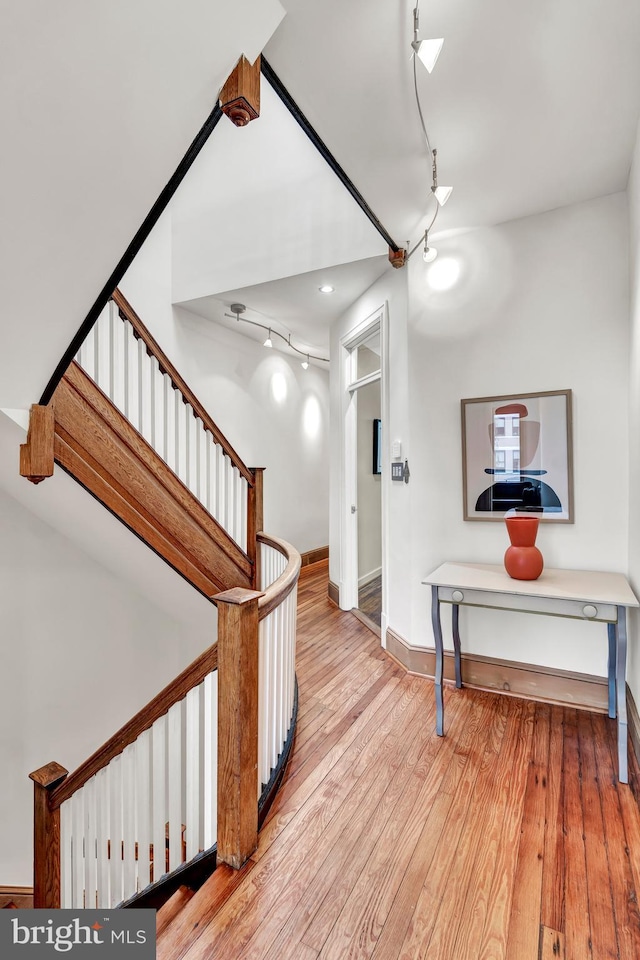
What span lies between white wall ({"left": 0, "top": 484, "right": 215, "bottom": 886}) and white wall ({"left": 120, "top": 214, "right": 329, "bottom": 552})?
69.2 inches

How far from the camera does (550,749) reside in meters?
2.07

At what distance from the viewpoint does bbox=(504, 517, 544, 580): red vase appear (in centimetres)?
218

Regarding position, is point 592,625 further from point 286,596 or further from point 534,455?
point 286,596

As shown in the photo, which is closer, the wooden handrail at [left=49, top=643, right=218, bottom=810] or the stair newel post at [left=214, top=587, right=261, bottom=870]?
the stair newel post at [left=214, top=587, right=261, bottom=870]

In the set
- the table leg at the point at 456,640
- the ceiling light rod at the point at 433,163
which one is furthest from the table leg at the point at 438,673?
the ceiling light rod at the point at 433,163

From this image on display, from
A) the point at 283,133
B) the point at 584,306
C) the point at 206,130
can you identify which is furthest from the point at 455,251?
the point at 206,130

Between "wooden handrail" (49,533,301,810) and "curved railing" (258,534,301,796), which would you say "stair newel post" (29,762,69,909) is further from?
"curved railing" (258,534,301,796)

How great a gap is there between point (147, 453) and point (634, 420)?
265 centimetres

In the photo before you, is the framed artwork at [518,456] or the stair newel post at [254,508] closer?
the framed artwork at [518,456]

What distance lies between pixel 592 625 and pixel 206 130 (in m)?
2.90

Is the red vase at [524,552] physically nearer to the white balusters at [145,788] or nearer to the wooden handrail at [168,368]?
the white balusters at [145,788]

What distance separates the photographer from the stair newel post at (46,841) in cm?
194

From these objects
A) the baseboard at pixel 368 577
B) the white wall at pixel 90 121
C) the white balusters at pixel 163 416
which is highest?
the white wall at pixel 90 121

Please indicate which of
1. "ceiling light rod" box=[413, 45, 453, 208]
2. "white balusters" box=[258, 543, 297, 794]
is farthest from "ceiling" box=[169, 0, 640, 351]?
"white balusters" box=[258, 543, 297, 794]
